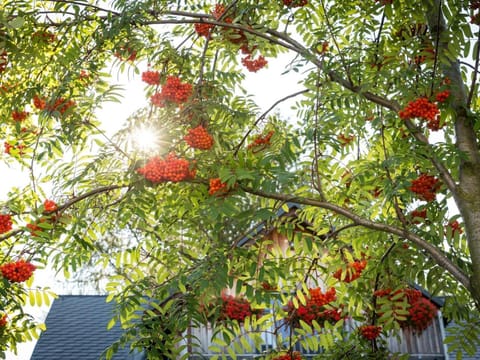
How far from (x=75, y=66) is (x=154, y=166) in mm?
1350

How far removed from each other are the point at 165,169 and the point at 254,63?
224 centimetres

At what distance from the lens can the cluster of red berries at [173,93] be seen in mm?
4227

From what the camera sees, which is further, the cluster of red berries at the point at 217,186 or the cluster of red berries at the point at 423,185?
the cluster of red berries at the point at 423,185

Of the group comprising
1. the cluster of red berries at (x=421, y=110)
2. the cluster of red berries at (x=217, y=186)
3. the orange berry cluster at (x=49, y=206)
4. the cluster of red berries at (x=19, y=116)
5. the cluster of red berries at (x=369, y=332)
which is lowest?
the cluster of red berries at (x=369, y=332)

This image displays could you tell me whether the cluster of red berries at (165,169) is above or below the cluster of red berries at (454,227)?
above

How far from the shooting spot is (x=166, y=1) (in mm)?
5480

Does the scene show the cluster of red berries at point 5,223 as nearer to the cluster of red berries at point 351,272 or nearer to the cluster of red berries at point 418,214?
the cluster of red berries at point 351,272

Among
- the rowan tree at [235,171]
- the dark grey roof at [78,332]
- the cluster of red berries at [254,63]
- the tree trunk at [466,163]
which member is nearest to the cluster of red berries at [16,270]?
the rowan tree at [235,171]

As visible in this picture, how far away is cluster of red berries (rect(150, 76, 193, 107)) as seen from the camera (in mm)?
4227

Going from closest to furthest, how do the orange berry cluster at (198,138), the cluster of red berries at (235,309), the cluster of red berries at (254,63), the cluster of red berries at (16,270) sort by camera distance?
the orange berry cluster at (198,138) < the cluster of red berries at (16,270) < the cluster of red berries at (254,63) < the cluster of red berries at (235,309)

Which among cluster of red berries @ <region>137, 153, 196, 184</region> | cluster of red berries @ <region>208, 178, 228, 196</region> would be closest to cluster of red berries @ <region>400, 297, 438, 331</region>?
cluster of red berries @ <region>208, 178, 228, 196</region>

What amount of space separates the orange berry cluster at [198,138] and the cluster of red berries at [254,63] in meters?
1.87

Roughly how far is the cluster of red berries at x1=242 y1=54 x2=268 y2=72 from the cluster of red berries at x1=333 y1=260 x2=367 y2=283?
80.6 inches

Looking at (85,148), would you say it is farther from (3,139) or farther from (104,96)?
(3,139)
